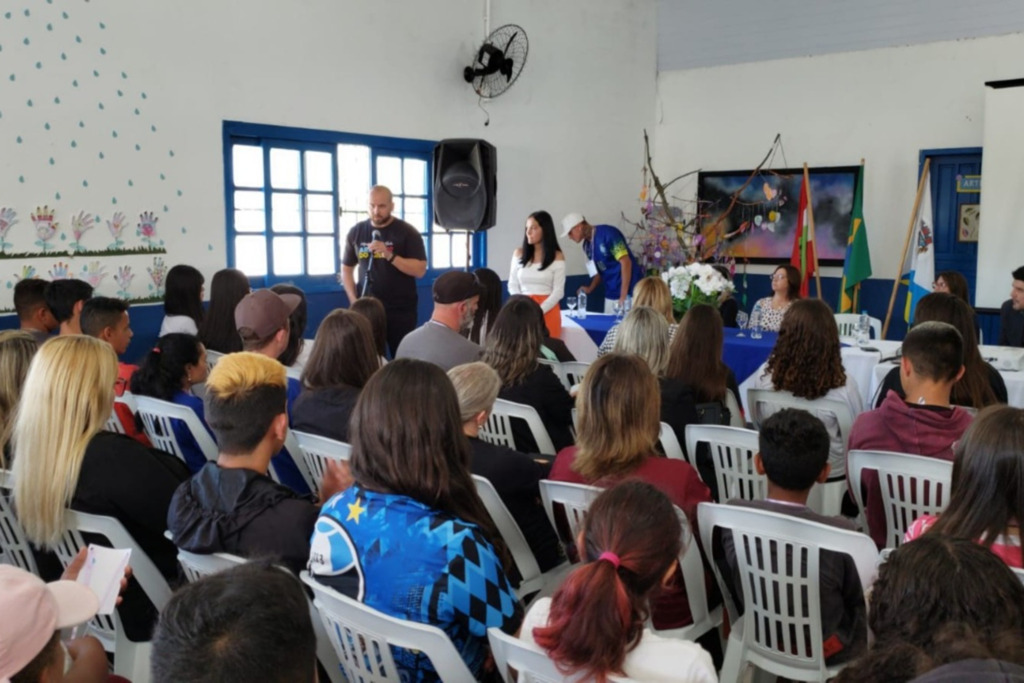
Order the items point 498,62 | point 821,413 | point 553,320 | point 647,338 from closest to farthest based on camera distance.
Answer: point 821,413, point 647,338, point 553,320, point 498,62

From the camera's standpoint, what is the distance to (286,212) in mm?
6234

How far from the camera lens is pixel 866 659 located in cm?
108

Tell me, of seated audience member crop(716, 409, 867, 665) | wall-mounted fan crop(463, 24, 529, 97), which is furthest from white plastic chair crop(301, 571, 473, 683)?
wall-mounted fan crop(463, 24, 529, 97)

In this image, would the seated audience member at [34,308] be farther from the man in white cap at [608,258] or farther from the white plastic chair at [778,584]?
the man in white cap at [608,258]

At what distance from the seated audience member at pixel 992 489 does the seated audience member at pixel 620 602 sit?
666mm

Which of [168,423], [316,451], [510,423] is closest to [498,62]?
[510,423]

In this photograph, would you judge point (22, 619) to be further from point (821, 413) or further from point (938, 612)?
point (821, 413)

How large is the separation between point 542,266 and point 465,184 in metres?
0.98

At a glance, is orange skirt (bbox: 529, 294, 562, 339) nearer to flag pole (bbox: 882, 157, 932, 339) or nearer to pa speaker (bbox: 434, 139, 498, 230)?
pa speaker (bbox: 434, 139, 498, 230)

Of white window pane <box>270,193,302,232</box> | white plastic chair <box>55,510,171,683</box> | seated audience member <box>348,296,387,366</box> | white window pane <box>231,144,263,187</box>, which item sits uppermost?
A: white window pane <box>231,144,263,187</box>

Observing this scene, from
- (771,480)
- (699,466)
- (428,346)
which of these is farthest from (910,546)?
(428,346)

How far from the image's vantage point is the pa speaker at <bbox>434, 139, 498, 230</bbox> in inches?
262

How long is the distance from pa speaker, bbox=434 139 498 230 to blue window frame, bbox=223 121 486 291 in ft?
1.37

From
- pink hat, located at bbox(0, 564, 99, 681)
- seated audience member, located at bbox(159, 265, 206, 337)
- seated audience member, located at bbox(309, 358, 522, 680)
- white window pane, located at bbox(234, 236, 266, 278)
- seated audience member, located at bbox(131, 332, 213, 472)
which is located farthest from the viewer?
white window pane, located at bbox(234, 236, 266, 278)
